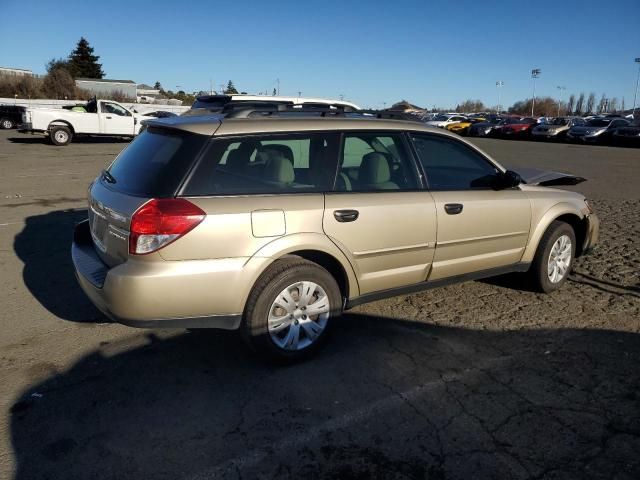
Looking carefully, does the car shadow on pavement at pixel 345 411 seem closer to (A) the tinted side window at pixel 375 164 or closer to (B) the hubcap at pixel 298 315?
(B) the hubcap at pixel 298 315

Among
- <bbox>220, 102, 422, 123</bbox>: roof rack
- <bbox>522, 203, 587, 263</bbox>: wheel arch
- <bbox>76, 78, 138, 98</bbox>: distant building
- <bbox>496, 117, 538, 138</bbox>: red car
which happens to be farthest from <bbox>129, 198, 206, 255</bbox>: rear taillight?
<bbox>76, 78, 138, 98</bbox>: distant building

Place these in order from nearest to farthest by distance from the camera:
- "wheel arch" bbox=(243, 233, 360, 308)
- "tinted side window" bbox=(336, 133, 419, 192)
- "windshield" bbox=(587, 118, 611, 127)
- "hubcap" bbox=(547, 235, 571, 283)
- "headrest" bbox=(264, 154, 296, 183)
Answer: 1. "wheel arch" bbox=(243, 233, 360, 308)
2. "headrest" bbox=(264, 154, 296, 183)
3. "tinted side window" bbox=(336, 133, 419, 192)
4. "hubcap" bbox=(547, 235, 571, 283)
5. "windshield" bbox=(587, 118, 611, 127)

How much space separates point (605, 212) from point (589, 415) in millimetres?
7144

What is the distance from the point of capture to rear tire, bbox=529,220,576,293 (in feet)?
16.4

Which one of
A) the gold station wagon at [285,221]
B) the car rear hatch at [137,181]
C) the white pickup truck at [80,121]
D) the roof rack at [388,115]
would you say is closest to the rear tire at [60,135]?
the white pickup truck at [80,121]

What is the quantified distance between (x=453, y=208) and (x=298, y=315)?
1.56 meters

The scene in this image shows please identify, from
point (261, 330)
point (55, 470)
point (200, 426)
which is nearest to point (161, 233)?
point (261, 330)

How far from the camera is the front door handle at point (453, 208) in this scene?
423 cm

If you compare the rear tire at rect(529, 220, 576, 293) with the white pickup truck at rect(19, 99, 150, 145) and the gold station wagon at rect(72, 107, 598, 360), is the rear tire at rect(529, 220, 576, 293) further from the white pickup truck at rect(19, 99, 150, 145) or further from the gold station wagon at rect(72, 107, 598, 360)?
the white pickup truck at rect(19, 99, 150, 145)

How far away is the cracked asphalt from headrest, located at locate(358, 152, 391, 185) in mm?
1123

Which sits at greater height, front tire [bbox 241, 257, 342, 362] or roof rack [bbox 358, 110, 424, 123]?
roof rack [bbox 358, 110, 424, 123]

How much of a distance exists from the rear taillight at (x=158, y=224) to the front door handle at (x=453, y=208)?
2.03m

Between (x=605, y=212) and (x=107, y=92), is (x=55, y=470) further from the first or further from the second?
(x=107, y=92)

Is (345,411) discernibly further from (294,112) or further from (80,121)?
(80,121)
